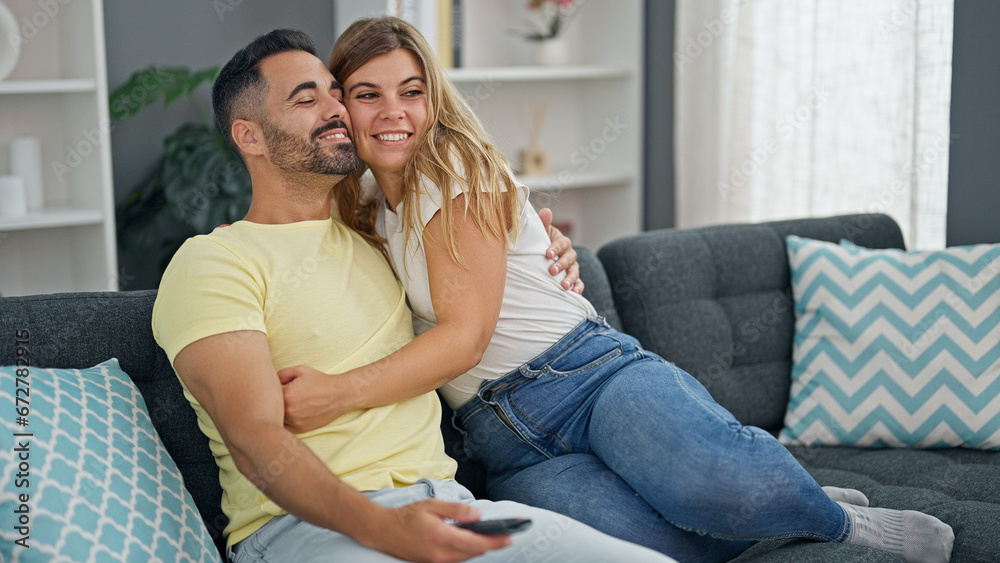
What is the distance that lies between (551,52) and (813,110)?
1.07 meters

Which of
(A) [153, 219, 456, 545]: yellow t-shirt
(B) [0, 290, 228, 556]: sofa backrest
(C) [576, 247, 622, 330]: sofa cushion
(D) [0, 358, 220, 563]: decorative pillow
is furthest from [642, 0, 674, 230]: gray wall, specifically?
(D) [0, 358, 220, 563]: decorative pillow

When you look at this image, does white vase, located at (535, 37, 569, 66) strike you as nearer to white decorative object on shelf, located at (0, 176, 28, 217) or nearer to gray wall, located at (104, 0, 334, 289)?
gray wall, located at (104, 0, 334, 289)

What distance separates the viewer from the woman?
1.38 metres

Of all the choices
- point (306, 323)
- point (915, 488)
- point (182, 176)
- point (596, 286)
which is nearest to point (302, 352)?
point (306, 323)

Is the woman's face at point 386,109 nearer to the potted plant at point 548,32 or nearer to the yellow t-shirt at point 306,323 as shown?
the yellow t-shirt at point 306,323

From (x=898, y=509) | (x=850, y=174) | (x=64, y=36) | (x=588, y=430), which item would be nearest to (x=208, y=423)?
(x=588, y=430)

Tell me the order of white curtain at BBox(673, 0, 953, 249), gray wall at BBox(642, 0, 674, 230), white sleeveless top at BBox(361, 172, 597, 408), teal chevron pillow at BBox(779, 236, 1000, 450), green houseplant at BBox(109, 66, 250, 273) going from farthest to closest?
gray wall at BBox(642, 0, 674, 230) < green houseplant at BBox(109, 66, 250, 273) < white curtain at BBox(673, 0, 953, 249) < teal chevron pillow at BBox(779, 236, 1000, 450) < white sleeveless top at BBox(361, 172, 597, 408)

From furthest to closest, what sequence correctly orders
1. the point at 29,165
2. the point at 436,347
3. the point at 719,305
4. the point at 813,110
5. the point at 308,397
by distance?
the point at 813,110, the point at 29,165, the point at 719,305, the point at 436,347, the point at 308,397

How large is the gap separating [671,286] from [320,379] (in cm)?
90

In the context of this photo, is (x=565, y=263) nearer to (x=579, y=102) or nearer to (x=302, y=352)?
(x=302, y=352)

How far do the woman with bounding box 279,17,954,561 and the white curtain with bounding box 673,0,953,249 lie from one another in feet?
4.70

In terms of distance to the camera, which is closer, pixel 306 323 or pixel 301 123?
pixel 306 323

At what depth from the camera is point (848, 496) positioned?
5.23ft

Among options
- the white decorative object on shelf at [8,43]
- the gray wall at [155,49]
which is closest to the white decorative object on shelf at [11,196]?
the white decorative object on shelf at [8,43]
